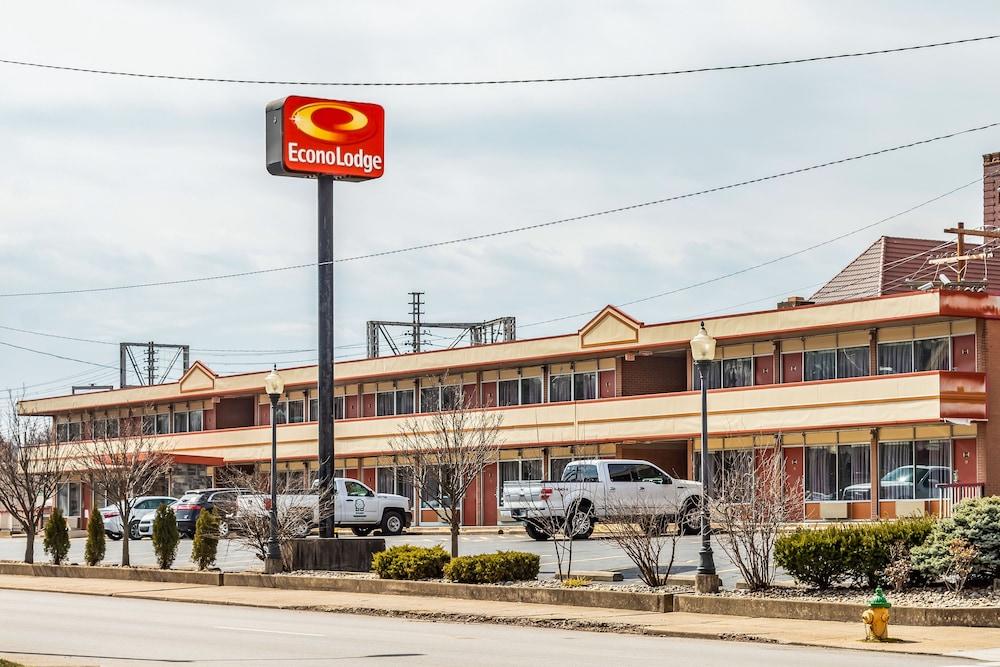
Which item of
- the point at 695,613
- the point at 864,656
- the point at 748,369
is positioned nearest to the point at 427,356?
the point at 748,369

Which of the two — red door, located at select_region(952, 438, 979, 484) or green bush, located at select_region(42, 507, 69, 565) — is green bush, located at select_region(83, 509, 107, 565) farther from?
red door, located at select_region(952, 438, 979, 484)

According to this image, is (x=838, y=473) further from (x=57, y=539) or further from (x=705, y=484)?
(x=57, y=539)

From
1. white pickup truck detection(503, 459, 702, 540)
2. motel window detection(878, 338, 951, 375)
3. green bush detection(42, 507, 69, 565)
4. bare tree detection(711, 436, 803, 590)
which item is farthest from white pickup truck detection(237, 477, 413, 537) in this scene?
bare tree detection(711, 436, 803, 590)

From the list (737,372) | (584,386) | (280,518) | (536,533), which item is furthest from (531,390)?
(280,518)

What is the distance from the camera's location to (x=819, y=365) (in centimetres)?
4719

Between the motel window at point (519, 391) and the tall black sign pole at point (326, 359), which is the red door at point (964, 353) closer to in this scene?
the motel window at point (519, 391)

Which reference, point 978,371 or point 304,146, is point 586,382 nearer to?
point 978,371

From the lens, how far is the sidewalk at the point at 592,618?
728 inches

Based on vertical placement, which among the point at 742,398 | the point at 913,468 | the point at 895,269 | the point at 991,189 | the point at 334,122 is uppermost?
the point at 991,189

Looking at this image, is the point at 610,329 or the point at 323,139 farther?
the point at 610,329

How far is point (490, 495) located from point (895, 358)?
18071mm

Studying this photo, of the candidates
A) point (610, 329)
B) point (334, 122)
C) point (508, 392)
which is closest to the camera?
point (334, 122)

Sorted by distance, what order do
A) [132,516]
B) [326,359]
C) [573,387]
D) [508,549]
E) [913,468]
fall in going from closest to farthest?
→ [326,359], [508,549], [913,468], [132,516], [573,387]

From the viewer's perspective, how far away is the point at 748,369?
163 feet
